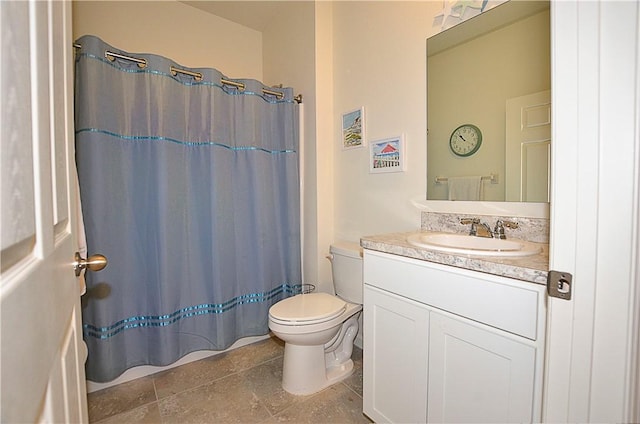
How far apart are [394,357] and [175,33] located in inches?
106

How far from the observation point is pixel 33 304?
34 centimetres

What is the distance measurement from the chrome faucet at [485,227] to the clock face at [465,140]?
349 millimetres

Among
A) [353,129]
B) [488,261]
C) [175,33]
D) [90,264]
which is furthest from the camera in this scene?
[175,33]

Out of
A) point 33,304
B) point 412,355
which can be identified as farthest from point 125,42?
point 412,355

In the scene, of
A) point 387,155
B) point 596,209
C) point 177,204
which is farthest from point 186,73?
point 596,209

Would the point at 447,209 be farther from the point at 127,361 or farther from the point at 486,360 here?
the point at 127,361

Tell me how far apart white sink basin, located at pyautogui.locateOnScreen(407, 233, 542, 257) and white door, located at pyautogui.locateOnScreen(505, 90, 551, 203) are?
0.22 meters

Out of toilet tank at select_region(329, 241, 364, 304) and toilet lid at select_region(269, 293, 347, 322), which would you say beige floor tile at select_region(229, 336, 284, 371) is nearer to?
toilet lid at select_region(269, 293, 347, 322)

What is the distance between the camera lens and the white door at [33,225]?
276mm

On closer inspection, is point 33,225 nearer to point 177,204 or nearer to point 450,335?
point 450,335

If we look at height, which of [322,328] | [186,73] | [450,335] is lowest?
[322,328]

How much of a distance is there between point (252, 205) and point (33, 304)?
1.78 metres

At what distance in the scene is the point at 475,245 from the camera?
52.9 inches

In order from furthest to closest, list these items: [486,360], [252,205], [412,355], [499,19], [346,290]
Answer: [252,205], [346,290], [499,19], [412,355], [486,360]
